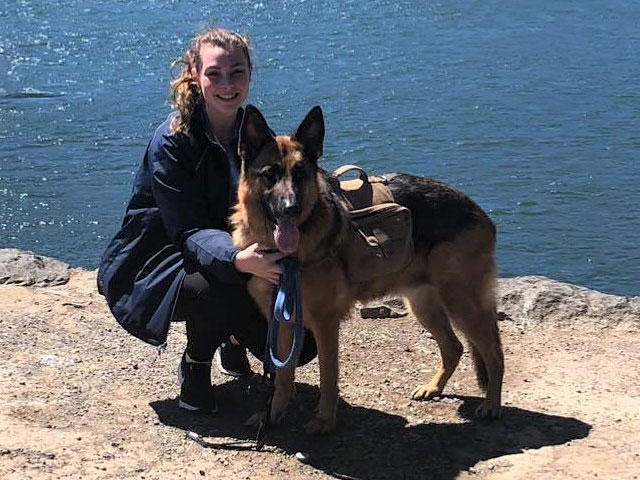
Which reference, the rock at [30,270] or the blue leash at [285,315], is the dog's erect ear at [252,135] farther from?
the rock at [30,270]

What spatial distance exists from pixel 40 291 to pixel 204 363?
2288 mm

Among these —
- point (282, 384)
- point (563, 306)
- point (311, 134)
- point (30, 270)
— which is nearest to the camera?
point (311, 134)

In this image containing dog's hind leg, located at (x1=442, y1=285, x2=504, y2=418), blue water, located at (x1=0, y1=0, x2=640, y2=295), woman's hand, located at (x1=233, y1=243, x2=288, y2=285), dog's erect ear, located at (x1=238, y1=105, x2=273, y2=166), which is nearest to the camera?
Result: dog's erect ear, located at (x1=238, y1=105, x2=273, y2=166)

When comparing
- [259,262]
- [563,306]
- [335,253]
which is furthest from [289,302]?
[563,306]

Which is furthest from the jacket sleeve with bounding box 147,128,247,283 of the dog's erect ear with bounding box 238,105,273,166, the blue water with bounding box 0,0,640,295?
the blue water with bounding box 0,0,640,295

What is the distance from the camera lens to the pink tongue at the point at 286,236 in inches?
186

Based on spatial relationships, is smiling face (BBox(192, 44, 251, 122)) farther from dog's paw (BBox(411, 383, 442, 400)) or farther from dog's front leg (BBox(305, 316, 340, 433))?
dog's paw (BBox(411, 383, 442, 400))

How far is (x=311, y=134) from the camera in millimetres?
4820

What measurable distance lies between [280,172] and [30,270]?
11.9 ft

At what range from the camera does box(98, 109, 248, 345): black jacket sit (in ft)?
16.5

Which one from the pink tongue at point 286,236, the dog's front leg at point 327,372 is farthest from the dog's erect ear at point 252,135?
the dog's front leg at point 327,372

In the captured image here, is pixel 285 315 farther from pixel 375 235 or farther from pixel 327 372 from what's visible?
pixel 375 235

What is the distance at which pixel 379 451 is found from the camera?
509cm

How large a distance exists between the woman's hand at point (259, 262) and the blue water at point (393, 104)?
506 centimetres
